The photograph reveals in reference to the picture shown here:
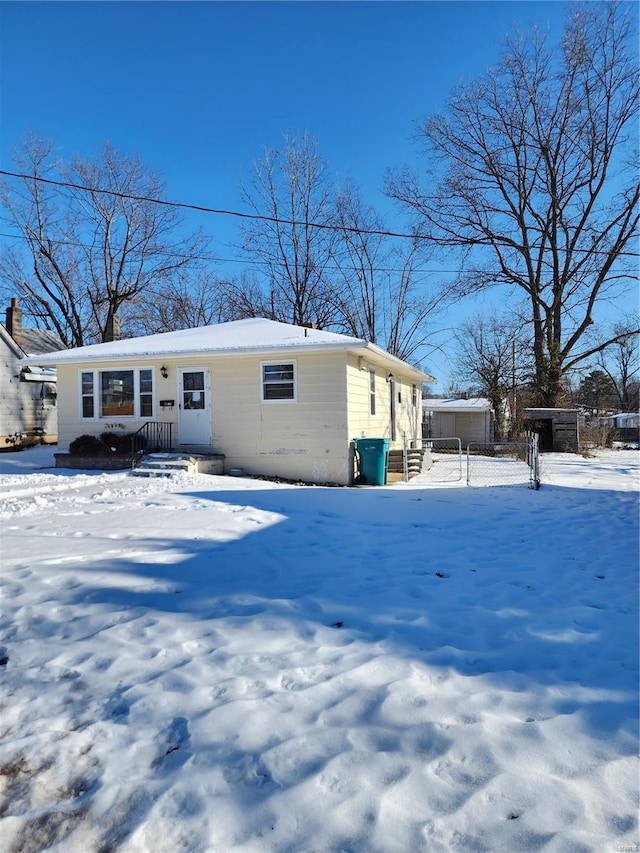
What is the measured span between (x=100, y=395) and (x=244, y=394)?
13.8ft

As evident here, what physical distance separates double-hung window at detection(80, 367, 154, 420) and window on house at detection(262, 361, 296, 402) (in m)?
3.20

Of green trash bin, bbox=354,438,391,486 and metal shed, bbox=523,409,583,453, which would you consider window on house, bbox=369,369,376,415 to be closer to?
green trash bin, bbox=354,438,391,486

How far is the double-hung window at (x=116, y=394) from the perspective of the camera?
13602mm

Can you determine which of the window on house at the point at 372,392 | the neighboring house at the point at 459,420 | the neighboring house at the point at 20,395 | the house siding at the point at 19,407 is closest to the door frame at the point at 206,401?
the window on house at the point at 372,392

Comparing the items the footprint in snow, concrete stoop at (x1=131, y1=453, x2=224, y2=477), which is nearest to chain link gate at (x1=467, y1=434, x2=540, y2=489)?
concrete stoop at (x1=131, y1=453, x2=224, y2=477)

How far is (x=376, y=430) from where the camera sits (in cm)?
1459

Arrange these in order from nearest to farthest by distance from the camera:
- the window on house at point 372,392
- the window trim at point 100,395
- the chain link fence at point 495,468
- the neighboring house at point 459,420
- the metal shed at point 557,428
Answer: the chain link fence at point 495,468 < the window trim at point 100,395 < the window on house at point 372,392 < the metal shed at point 557,428 < the neighboring house at point 459,420

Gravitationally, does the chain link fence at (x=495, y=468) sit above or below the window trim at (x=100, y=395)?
below

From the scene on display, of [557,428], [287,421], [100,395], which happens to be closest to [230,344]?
[287,421]

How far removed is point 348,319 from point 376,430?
15.4m

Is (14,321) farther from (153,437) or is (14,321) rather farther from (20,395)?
(153,437)

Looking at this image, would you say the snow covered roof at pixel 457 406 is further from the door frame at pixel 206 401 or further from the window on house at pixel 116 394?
the window on house at pixel 116 394

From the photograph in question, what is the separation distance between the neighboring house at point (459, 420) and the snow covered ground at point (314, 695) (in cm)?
2681

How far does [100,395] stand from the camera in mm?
13938
